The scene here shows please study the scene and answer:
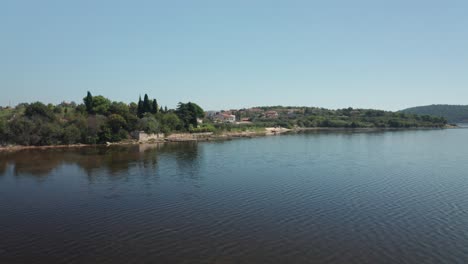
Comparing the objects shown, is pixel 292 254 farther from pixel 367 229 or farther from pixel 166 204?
pixel 166 204

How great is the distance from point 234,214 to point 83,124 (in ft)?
147

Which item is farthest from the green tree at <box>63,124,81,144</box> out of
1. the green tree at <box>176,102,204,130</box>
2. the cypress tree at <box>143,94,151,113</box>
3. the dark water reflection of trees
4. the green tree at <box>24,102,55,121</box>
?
the green tree at <box>176,102,204,130</box>

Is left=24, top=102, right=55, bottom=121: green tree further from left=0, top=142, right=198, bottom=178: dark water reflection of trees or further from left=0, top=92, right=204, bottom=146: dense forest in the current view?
left=0, top=142, right=198, bottom=178: dark water reflection of trees

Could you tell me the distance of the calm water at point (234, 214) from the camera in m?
12.7

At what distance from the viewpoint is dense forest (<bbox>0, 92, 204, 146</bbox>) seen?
161 ft

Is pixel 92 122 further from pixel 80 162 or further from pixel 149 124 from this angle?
pixel 80 162

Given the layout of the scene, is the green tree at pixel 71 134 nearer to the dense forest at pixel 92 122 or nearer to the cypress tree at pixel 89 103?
the dense forest at pixel 92 122

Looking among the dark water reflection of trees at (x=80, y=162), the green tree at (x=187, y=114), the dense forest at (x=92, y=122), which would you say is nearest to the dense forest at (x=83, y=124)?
the dense forest at (x=92, y=122)

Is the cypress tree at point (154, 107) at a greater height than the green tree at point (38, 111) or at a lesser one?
greater

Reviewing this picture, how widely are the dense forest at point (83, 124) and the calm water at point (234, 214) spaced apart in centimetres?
2016

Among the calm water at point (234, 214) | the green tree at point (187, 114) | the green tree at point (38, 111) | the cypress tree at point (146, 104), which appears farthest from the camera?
the green tree at point (187, 114)

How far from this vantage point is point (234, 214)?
17.3m

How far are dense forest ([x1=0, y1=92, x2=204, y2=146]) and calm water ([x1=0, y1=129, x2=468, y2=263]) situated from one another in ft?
66.1

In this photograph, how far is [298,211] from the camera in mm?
17734
